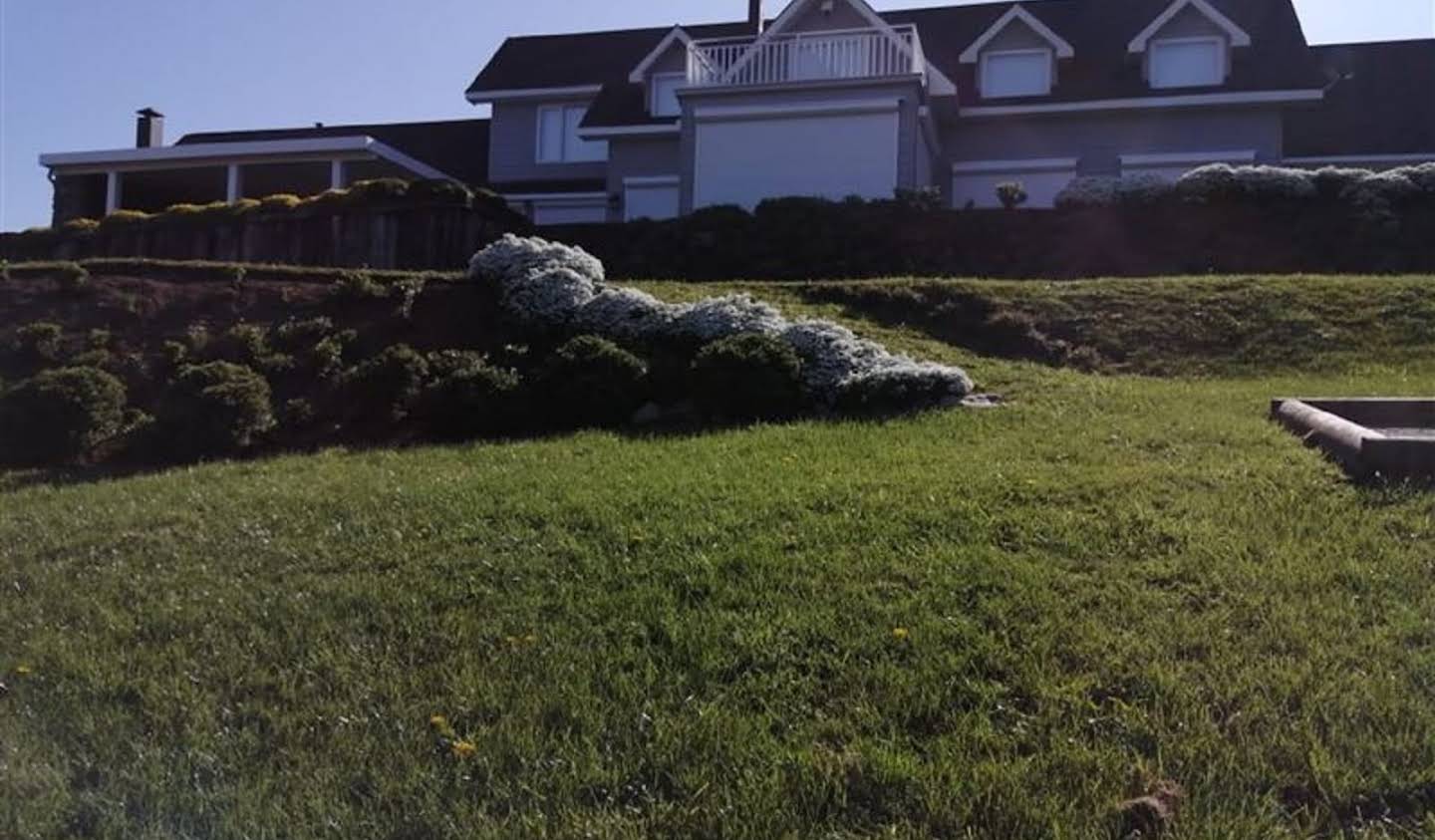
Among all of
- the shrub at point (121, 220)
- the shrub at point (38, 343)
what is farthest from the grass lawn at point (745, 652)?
the shrub at point (121, 220)

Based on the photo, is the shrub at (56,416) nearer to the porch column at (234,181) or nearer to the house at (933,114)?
the house at (933,114)

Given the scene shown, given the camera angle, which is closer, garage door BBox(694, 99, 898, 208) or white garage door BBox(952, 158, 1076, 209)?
garage door BBox(694, 99, 898, 208)

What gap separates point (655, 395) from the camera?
36.9ft

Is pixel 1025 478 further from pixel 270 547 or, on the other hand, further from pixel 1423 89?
pixel 1423 89

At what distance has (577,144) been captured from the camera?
31.0 m

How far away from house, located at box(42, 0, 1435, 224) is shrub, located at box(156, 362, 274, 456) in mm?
14331

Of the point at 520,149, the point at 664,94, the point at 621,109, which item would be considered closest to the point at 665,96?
the point at 664,94

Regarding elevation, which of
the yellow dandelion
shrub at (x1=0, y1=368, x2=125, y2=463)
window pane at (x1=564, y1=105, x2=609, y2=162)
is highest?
window pane at (x1=564, y1=105, x2=609, y2=162)

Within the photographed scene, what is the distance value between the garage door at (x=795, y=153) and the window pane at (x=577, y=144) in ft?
21.5

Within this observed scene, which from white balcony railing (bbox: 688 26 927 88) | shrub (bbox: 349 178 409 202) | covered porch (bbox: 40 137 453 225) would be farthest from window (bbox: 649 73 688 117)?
shrub (bbox: 349 178 409 202)

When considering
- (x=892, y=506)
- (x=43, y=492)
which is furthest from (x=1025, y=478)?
(x=43, y=492)

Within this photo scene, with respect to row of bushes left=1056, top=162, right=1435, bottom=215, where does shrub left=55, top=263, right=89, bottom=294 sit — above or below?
below

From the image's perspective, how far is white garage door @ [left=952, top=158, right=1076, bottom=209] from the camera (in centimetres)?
2527

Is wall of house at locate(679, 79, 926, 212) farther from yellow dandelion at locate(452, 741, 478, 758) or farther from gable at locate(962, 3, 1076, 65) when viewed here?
yellow dandelion at locate(452, 741, 478, 758)
